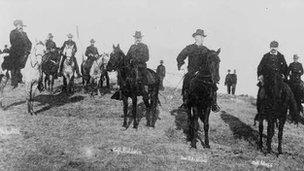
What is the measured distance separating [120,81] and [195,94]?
2.88 meters

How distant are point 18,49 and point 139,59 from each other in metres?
5.37

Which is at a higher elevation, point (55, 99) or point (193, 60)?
point (193, 60)

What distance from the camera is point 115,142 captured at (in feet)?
43.4

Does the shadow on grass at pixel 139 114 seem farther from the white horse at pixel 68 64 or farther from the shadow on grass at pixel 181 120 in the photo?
the white horse at pixel 68 64

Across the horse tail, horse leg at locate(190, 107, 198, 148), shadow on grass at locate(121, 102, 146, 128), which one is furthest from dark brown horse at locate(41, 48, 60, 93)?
the horse tail

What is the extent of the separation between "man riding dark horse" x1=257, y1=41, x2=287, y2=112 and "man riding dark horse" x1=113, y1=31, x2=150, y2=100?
139 inches

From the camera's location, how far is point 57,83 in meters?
25.2

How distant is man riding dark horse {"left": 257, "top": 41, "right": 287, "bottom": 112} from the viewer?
13609 mm

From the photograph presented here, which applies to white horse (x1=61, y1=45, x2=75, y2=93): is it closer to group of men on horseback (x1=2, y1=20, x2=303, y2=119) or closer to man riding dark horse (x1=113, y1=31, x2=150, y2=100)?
group of men on horseback (x1=2, y1=20, x2=303, y2=119)

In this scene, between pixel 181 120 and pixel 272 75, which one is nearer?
pixel 272 75

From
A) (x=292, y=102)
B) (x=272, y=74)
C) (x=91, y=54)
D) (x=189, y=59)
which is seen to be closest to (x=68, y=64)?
(x=91, y=54)

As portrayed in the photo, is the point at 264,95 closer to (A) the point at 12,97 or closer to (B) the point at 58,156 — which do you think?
(B) the point at 58,156

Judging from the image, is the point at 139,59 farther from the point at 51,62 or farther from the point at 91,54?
the point at 91,54

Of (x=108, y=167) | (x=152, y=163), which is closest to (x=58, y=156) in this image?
(x=108, y=167)
